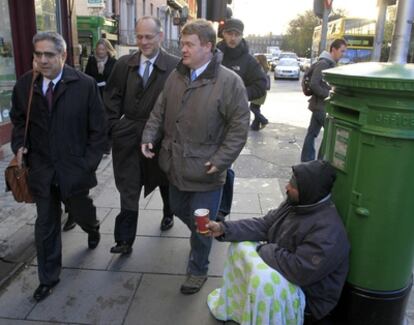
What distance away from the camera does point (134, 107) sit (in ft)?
11.0

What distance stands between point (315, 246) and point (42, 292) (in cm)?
192

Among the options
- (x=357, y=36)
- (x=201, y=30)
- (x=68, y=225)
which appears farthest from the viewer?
(x=357, y=36)

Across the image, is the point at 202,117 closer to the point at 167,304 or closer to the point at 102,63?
the point at 167,304

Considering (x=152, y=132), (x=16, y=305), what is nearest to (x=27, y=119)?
(x=152, y=132)

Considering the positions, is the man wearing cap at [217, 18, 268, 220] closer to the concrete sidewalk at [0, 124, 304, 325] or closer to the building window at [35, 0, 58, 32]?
the concrete sidewalk at [0, 124, 304, 325]

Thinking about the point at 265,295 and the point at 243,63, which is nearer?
the point at 265,295

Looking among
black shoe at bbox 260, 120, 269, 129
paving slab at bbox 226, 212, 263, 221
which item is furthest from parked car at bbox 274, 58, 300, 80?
paving slab at bbox 226, 212, 263, 221

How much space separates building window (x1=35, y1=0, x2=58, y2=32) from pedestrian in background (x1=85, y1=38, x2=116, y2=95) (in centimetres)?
121

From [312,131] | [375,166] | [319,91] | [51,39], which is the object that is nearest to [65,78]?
[51,39]

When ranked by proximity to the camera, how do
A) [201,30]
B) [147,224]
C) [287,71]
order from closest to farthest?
[201,30] → [147,224] → [287,71]

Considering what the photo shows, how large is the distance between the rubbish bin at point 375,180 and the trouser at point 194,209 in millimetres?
874

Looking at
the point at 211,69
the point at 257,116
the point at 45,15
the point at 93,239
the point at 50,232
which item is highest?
the point at 45,15

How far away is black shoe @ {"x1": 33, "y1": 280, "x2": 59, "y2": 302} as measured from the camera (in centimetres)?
297

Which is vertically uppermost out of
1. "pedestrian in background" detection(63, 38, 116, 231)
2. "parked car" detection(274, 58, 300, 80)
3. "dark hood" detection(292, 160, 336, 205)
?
"pedestrian in background" detection(63, 38, 116, 231)
